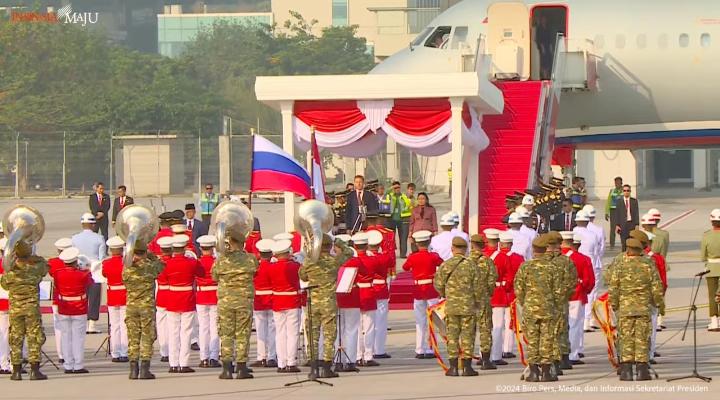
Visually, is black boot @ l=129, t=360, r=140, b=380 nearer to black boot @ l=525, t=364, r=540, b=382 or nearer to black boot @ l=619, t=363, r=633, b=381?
black boot @ l=525, t=364, r=540, b=382

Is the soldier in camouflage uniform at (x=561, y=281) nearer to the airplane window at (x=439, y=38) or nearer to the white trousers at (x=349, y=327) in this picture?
the white trousers at (x=349, y=327)

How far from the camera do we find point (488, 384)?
17875 millimetres

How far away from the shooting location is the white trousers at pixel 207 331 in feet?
65.7

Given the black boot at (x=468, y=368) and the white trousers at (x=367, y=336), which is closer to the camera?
the black boot at (x=468, y=368)

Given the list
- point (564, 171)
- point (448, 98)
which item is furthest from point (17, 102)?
point (448, 98)

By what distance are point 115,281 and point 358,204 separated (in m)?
9.83

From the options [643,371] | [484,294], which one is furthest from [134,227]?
[643,371]

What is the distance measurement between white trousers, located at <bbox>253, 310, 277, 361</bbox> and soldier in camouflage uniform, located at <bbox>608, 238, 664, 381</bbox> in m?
4.46

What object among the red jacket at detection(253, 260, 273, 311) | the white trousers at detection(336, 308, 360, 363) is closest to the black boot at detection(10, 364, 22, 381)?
the red jacket at detection(253, 260, 273, 311)

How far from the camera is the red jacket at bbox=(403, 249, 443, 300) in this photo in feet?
67.0

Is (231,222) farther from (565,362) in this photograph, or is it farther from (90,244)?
(565,362)

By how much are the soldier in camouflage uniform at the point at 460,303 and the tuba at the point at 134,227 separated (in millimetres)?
3593

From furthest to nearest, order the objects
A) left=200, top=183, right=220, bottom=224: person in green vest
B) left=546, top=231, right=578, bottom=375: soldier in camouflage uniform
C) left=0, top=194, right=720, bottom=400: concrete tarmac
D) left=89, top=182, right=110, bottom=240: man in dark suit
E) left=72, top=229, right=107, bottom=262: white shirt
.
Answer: left=200, top=183, right=220, bottom=224: person in green vest, left=89, top=182, right=110, bottom=240: man in dark suit, left=72, top=229, right=107, bottom=262: white shirt, left=546, top=231, right=578, bottom=375: soldier in camouflage uniform, left=0, top=194, right=720, bottom=400: concrete tarmac

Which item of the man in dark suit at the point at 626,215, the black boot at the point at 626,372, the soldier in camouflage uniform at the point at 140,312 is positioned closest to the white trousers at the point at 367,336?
the soldier in camouflage uniform at the point at 140,312
